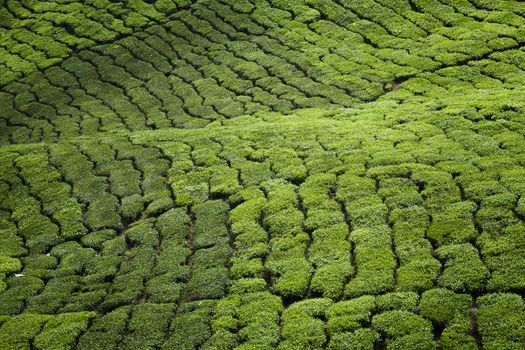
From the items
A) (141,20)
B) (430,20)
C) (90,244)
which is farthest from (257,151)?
(141,20)

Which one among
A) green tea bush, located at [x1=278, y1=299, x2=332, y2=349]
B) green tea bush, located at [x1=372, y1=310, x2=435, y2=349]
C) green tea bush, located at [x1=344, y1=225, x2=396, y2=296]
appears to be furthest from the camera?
green tea bush, located at [x1=344, y1=225, x2=396, y2=296]

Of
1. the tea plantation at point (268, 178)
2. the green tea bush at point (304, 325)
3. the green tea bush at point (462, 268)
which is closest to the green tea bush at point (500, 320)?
the tea plantation at point (268, 178)

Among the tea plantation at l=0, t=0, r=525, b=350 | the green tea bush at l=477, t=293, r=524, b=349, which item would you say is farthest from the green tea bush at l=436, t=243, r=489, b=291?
the green tea bush at l=477, t=293, r=524, b=349

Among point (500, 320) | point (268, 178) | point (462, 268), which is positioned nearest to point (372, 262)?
point (462, 268)

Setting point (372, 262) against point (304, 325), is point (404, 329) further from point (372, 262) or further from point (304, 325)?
point (372, 262)

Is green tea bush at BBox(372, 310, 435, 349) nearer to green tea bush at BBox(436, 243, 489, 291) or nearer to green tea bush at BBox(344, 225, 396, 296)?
green tea bush at BBox(344, 225, 396, 296)

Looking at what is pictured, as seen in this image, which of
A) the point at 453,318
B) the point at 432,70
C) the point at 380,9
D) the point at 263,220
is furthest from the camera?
the point at 380,9

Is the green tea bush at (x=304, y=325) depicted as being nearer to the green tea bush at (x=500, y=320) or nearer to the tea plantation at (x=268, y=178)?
the tea plantation at (x=268, y=178)

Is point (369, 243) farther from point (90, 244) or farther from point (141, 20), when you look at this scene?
point (141, 20)
